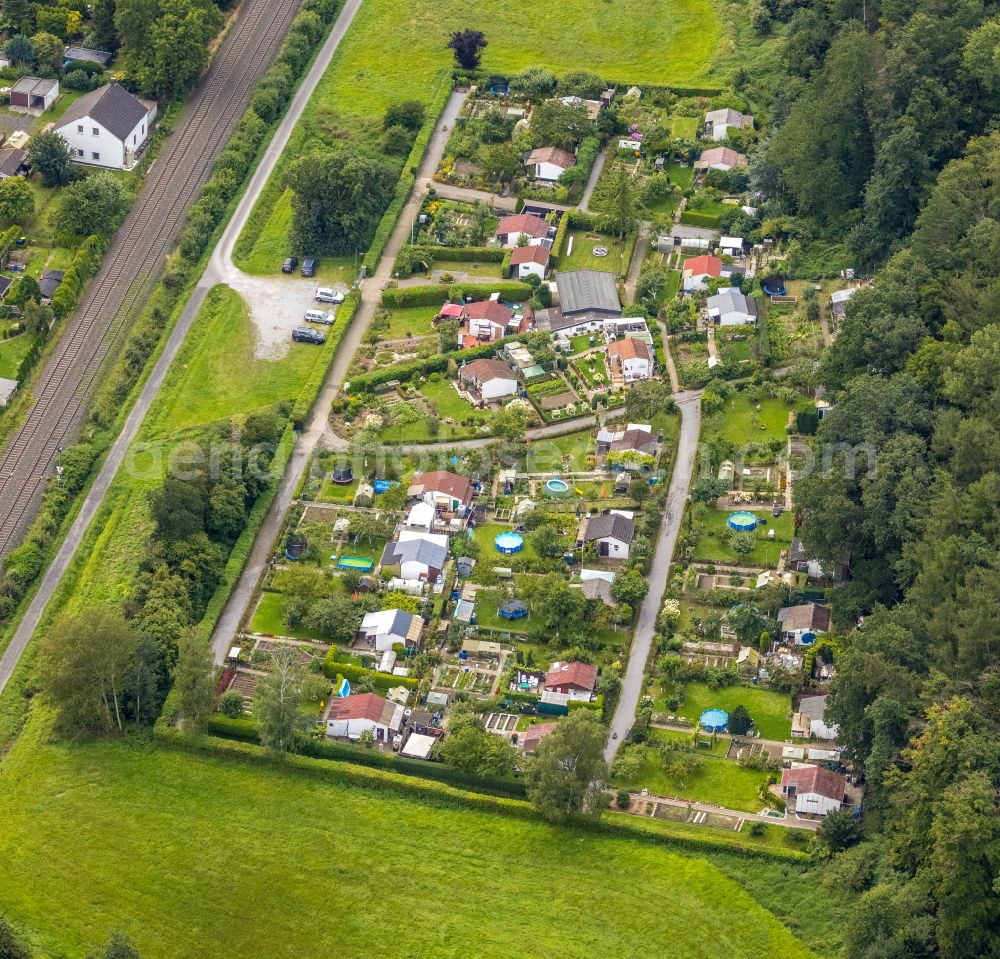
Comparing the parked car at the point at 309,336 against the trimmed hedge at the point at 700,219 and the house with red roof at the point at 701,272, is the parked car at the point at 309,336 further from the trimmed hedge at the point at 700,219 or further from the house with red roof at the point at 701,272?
the trimmed hedge at the point at 700,219

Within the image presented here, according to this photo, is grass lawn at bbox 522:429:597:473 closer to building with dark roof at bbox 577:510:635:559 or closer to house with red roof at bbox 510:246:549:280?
building with dark roof at bbox 577:510:635:559

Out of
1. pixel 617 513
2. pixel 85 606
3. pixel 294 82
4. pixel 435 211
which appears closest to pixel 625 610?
pixel 617 513

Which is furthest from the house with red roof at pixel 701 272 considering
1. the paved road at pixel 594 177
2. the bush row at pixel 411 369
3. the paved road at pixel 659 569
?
the bush row at pixel 411 369

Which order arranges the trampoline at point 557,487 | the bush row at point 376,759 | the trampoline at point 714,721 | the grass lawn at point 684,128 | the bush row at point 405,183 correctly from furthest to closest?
the grass lawn at point 684,128 < the bush row at point 405,183 < the trampoline at point 557,487 < the trampoline at point 714,721 < the bush row at point 376,759

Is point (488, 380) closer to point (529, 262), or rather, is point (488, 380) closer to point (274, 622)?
point (529, 262)

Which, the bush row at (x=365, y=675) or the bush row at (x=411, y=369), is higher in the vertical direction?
the bush row at (x=411, y=369)
